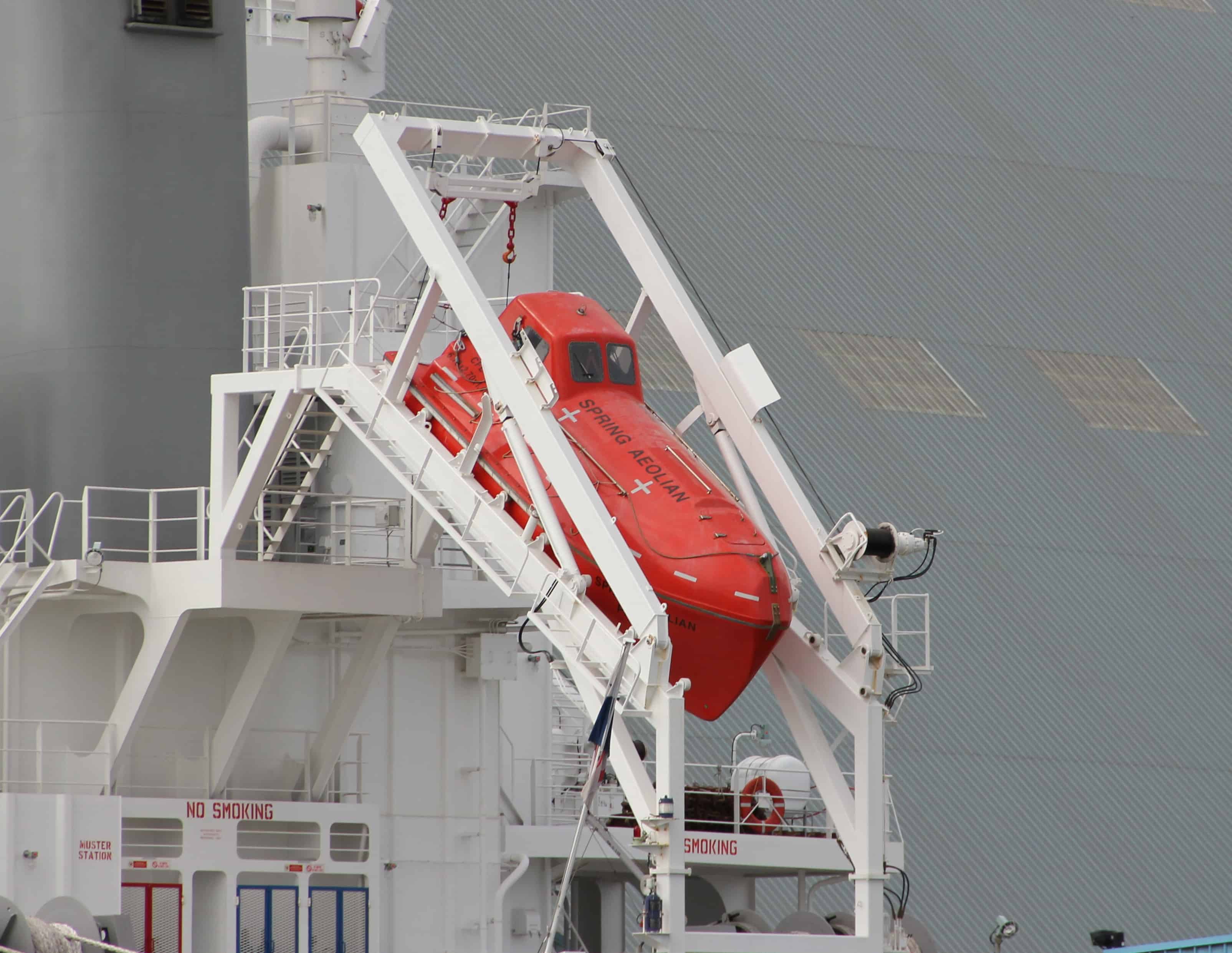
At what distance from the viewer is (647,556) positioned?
2836cm

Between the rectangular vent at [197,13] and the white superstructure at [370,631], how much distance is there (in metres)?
2.62

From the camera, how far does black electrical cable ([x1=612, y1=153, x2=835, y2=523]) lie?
49844 mm

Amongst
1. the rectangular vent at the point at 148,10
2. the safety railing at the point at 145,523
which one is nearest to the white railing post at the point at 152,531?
the safety railing at the point at 145,523

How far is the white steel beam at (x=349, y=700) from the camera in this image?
105 ft

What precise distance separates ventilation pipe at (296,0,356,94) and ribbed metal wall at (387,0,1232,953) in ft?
44.8

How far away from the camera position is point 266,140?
3550 cm

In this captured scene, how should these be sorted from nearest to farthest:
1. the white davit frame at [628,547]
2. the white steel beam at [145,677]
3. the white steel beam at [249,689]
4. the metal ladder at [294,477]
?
the white davit frame at [628,547] < the white steel beam at [145,677] < the white steel beam at [249,689] < the metal ladder at [294,477]

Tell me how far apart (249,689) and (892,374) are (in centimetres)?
2550

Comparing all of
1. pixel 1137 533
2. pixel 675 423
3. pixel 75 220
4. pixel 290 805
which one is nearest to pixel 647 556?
pixel 290 805

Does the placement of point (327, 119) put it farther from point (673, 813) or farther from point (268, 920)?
point (673, 813)

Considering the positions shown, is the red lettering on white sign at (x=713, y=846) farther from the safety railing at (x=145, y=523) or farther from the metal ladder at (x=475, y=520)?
the safety railing at (x=145, y=523)

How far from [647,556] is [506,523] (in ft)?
5.48

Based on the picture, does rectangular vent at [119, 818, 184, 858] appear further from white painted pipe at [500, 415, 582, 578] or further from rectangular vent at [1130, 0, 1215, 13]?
rectangular vent at [1130, 0, 1215, 13]

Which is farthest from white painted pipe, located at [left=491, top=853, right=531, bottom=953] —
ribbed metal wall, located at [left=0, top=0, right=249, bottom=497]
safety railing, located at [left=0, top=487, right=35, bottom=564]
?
safety railing, located at [left=0, top=487, right=35, bottom=564]
